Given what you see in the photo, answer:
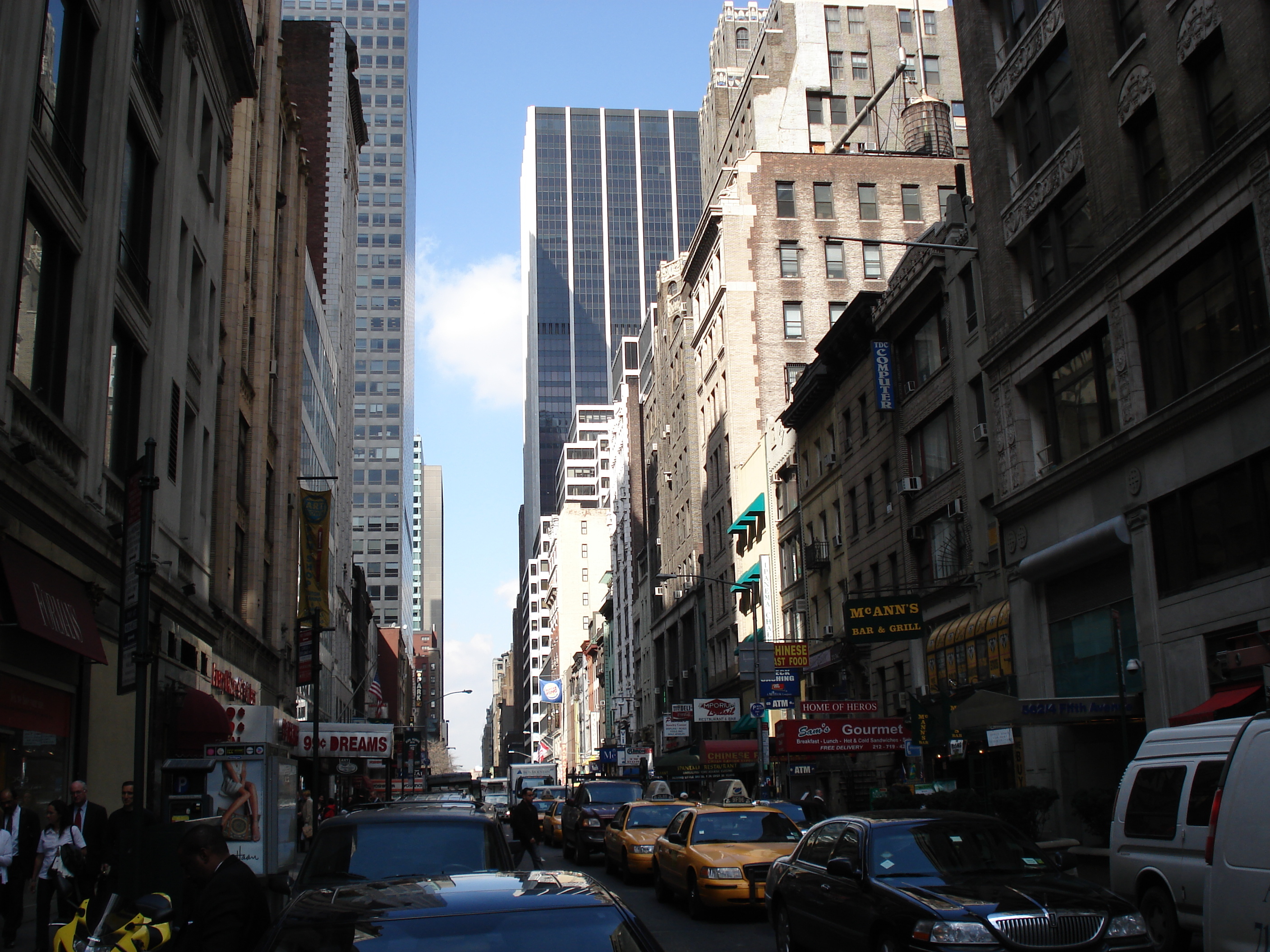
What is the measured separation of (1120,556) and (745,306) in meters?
40.8

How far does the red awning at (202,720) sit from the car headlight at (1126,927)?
69.5 feet

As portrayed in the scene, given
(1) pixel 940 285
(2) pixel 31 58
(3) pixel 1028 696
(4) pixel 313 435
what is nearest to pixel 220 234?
(2) pixel 31 58

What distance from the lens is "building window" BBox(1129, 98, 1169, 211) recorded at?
24.1m

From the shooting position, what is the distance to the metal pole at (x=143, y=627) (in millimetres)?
11633

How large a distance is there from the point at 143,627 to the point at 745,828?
978 cm

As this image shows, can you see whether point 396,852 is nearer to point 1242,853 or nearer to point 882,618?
point 1242,853

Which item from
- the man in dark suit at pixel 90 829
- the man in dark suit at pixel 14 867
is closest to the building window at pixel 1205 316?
the man in dark suit at pixel 90 829

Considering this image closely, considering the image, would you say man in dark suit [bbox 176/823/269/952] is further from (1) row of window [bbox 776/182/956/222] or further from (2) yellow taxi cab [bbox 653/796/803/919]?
(1) row of window [bbox 776/182/956/222]

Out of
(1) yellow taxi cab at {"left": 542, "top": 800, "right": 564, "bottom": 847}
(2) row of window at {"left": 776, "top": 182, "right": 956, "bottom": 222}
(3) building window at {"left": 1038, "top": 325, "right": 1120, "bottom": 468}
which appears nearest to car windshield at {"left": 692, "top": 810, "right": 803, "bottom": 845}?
(3) building window at {"left": 1038, "top": 325, "right": 1120, "bottom": 468}

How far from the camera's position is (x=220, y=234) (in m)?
35.3

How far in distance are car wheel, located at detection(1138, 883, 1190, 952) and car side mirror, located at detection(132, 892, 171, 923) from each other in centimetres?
937

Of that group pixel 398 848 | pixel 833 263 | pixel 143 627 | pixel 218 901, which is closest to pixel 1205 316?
pixel 398 848

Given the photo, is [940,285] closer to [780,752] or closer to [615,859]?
[780,752]

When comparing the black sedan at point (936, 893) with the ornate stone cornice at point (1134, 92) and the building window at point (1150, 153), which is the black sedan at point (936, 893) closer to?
the building window at point (1150, 153)
